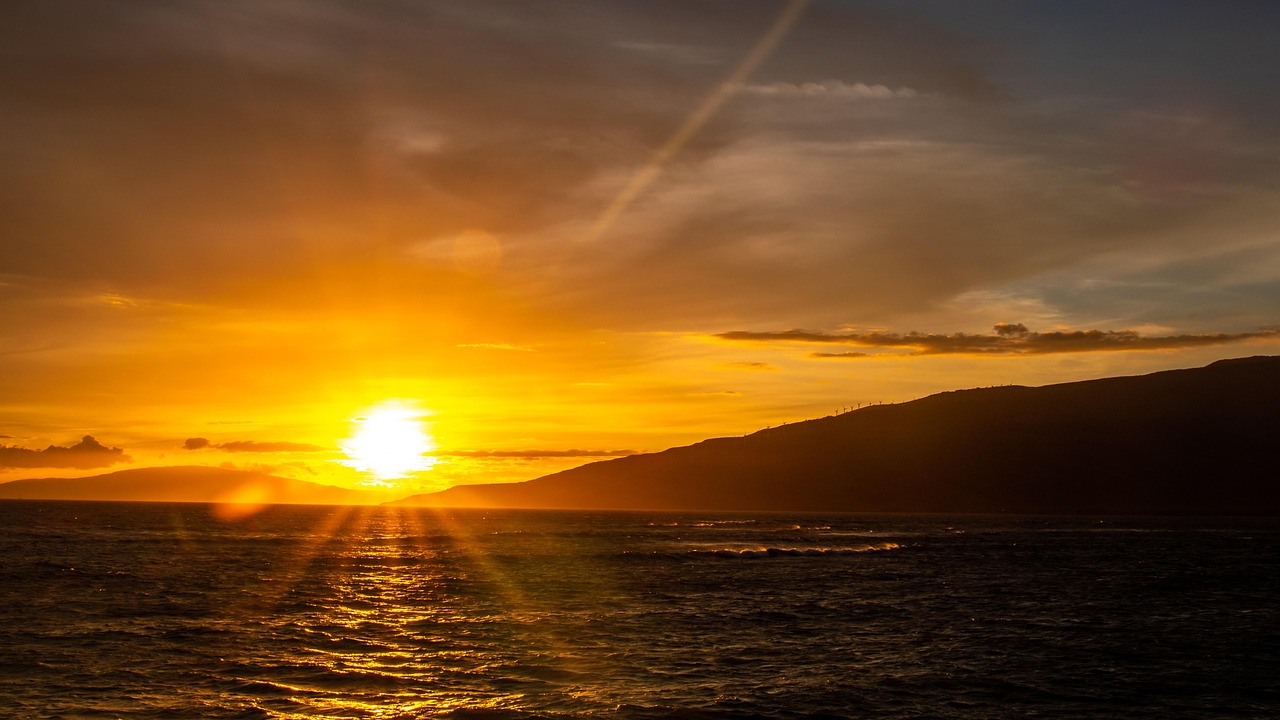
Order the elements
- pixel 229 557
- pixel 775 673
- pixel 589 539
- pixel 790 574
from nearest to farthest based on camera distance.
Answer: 1. pixel 775 673
2. pixel 790 574
3. pixel 229 557
4. pixel 589 539

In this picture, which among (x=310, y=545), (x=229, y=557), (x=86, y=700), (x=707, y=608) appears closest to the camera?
(x=86, y=700)

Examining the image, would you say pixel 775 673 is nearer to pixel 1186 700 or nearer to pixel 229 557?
pixel 1186 700

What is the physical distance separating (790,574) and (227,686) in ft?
187

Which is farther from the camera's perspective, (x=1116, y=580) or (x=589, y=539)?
(x=589, y=539)

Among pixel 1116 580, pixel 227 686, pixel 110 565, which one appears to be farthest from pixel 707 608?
pixel 110 565

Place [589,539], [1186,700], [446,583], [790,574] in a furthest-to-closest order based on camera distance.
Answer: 1. [589,539]
2. [790,574]
3. [446,583]
4. [1186,700]

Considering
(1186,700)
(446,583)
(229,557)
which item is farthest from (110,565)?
(1186,700)

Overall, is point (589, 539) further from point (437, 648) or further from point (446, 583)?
point (437, 648)

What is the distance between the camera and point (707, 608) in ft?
193

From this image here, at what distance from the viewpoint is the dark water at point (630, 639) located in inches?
1319

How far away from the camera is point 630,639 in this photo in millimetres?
46375

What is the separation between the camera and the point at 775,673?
38.2 meters

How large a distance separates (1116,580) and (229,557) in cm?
8538

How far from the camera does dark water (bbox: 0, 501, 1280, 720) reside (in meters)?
33.5
